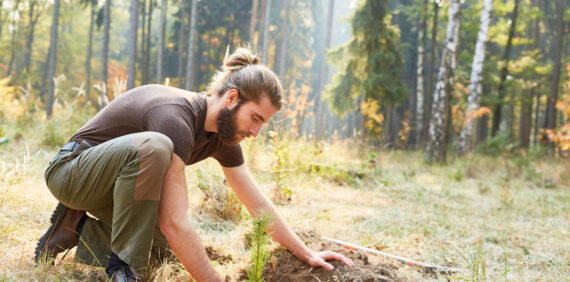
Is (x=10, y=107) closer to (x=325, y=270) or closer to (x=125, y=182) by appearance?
(x=125, y=182)

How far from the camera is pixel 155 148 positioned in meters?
1.52

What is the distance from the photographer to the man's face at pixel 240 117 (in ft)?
6.12

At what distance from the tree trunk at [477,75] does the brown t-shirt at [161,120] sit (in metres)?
9.09

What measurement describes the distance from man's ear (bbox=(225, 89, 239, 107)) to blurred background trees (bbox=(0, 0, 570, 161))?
175 centimetres

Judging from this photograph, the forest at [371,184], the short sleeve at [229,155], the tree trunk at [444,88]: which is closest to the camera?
the short sleeve at [229,155]

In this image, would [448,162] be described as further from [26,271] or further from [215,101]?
[26,271]

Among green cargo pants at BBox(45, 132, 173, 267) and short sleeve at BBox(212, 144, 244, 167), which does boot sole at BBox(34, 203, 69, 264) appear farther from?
short sleeve at BBox(212, 144, 244, 167)

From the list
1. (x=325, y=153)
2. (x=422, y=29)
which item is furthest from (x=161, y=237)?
(x=422, y=29)

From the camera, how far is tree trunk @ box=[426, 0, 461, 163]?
8430mm

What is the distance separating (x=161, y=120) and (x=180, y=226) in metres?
0.47

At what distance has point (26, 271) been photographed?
5.50 ft

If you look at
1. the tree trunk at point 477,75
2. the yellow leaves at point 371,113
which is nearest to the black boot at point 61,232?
the tree trunk at point 477,75

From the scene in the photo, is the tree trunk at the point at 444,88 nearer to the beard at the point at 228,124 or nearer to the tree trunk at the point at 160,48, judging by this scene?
the beard at the point at 228,124

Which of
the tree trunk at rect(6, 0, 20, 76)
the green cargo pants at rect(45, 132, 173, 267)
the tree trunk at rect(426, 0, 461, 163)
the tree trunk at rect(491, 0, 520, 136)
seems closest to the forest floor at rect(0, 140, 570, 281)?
the green cargo pants at rect(45, 132, 173, 267)
